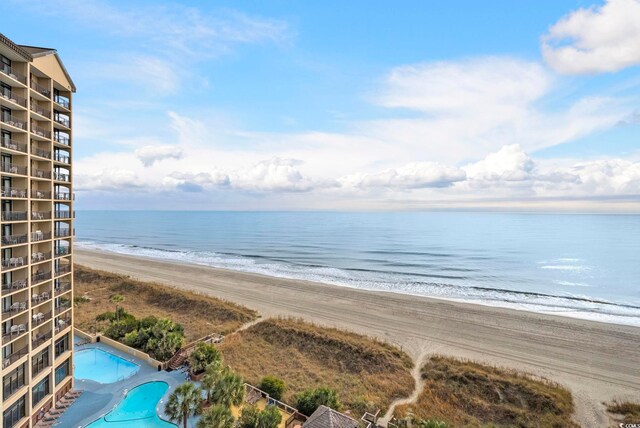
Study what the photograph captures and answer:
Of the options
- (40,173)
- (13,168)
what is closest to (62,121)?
(40,173)

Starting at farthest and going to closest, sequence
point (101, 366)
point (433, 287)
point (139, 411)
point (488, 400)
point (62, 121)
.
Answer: point (433, 287), point (101, 366), point (488, 400), point (62, 121), point (139, 411)

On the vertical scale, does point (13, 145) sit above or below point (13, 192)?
above

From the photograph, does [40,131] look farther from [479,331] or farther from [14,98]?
[479,331]

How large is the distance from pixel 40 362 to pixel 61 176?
952 cm

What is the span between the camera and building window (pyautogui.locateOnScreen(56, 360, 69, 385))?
720 inches

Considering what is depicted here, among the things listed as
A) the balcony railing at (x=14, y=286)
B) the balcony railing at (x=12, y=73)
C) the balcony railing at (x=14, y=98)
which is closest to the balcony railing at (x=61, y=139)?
the balcony railing at (x=14, y=98)

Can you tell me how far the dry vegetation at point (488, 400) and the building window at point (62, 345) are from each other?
1879 centimetres

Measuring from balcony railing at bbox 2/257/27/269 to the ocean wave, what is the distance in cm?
3844

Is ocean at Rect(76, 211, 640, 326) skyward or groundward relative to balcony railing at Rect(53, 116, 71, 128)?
groundward

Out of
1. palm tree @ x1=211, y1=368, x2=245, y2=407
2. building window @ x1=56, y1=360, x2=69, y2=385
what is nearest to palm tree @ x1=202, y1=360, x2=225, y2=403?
palm tree @ x1=211, y1=368, x2=245, y2=407

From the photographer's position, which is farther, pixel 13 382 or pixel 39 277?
pixel 39 277

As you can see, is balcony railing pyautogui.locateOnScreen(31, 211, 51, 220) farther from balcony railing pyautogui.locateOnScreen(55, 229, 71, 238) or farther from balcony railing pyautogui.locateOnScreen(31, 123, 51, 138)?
balcony railing pyautogui.locateOnScreen(31, 123, 51, 138)

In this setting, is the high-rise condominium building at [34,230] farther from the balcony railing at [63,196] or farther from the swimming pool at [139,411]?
the swimming pool at [139,411]

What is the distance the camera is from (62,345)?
18750mm
